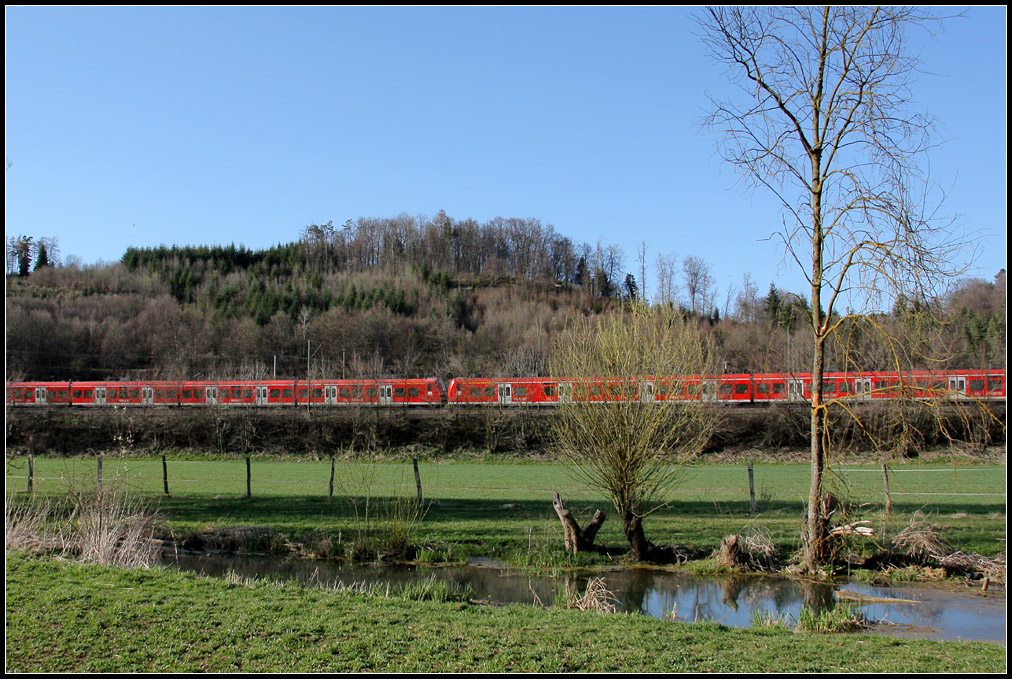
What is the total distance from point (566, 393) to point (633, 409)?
49.0 inches

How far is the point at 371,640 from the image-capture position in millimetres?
6867

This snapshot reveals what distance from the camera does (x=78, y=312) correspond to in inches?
3366

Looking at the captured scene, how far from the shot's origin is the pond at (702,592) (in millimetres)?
9023

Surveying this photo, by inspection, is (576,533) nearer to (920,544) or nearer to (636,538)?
(636,538)

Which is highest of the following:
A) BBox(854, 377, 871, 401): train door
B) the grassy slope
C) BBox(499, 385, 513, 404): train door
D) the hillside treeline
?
the hillside treeline

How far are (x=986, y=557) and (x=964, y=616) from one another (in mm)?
2995

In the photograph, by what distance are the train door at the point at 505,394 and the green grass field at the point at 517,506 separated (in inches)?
548

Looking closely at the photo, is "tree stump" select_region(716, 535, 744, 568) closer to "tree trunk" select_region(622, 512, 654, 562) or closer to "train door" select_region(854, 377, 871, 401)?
"tree trunk" select_region(622, 512, 654, 562)

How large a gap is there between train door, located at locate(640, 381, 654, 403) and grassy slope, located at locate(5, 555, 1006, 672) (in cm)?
448

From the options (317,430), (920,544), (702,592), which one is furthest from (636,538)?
(317,430)

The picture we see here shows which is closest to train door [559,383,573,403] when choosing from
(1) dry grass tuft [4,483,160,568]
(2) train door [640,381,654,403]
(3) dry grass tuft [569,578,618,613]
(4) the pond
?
(2) train door [640,381,654,403]

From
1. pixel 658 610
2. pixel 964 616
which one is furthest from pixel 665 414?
pixel 964 616

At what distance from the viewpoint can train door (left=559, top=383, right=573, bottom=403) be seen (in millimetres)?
12703

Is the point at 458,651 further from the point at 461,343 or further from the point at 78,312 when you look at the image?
the point at 78,312
